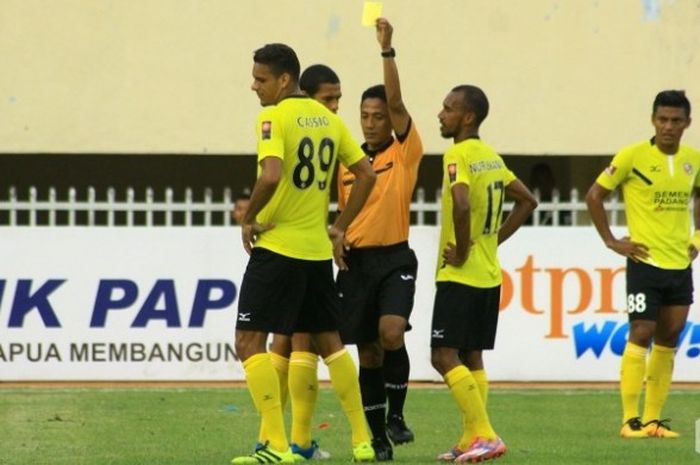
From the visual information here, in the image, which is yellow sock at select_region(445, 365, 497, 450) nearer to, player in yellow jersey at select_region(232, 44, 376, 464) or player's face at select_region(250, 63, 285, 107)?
player in yellow jersey at select_region(232, 44, 376, 464)

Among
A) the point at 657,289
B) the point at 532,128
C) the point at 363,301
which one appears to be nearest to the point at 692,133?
the point at 532,128

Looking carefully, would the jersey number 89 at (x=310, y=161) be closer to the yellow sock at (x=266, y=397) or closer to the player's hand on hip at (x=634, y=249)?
the yellow sock at (x=266, y=397)

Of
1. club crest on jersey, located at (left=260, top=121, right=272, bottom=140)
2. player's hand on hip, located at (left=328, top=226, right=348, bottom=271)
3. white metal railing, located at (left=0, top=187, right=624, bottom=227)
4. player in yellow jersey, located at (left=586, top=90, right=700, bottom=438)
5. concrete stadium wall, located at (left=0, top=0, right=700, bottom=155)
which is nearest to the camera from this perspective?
club crest on jersey, located at (left=260, top=121, right=272, bottom=140)

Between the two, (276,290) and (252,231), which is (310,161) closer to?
(252,231)

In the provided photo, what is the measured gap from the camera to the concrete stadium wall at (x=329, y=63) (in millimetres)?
19469

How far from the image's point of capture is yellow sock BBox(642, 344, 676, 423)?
11.9m

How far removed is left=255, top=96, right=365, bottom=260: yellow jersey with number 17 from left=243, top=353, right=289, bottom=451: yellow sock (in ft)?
1.91

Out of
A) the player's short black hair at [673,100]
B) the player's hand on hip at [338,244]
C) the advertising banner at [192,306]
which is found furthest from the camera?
the advertising banner at [192,306]

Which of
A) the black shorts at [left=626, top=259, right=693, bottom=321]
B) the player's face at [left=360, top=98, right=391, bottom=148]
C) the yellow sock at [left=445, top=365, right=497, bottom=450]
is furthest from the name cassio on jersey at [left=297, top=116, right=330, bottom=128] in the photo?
the black shorts at [left=626, top=259, right=693, bottom=321]

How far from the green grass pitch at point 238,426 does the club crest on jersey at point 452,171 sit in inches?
60.3

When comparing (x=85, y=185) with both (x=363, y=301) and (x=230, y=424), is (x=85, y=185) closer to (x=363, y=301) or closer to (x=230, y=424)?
(x=230, y=424)

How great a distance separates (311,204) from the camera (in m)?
9.60

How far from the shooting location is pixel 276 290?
9.48 m

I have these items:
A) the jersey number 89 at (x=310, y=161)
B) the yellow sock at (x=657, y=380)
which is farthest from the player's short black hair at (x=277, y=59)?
the yellow sock at (x=657, y=380)
